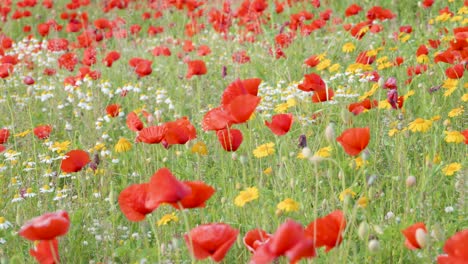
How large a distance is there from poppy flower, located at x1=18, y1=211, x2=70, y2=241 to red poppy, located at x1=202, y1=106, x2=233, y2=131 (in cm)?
74

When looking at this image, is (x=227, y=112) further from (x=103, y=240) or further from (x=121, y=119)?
(x=121, y=119)

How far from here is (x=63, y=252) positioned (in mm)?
2627

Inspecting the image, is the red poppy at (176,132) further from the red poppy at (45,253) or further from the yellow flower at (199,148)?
the red poppy at (45,253)

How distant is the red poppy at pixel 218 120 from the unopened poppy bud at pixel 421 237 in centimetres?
75

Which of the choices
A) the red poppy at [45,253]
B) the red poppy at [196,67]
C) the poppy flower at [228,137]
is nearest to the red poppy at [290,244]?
the red poppy at [45,253]

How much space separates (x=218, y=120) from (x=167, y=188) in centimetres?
73

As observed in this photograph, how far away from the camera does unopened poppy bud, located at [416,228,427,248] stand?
5.73 ft

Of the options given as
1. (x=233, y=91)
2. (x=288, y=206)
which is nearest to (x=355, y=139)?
(x=288, y=206)

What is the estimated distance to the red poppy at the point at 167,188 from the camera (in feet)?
5.46

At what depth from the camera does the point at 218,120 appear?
2.38 meters

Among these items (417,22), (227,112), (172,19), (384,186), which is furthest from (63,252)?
(172,19)

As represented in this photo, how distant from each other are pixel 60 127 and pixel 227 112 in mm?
2318

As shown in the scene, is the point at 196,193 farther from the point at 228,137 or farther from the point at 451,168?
the point at 451,168

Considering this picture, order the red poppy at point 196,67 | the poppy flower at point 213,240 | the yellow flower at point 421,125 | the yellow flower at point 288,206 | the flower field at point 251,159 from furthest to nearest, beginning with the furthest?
the red poppy at point 196,67
the yellow flower at point 421,125
the yellow flower at point 288,206
the flower field at point 251,159
the poppy flower at point 213,240
